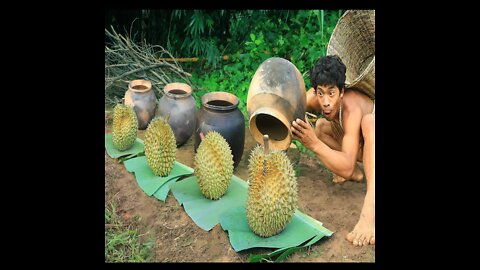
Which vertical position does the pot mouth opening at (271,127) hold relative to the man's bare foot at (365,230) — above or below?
above

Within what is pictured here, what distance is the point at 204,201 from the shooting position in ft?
12.3

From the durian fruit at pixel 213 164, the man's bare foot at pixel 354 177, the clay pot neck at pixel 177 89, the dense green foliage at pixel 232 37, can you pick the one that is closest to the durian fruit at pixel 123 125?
the clay pot neck at pixel 177 89

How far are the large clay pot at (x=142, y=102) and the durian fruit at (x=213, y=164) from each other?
147 cm

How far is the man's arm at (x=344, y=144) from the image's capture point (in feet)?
A: 12.1

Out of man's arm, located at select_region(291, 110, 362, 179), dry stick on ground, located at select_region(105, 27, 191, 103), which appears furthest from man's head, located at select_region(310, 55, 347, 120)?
dry stick on ground, located at select_region(105, 27, 191, 103)

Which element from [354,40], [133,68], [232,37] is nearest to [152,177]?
[133,68]

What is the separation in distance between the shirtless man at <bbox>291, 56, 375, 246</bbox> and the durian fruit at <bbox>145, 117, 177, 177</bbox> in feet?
3.45

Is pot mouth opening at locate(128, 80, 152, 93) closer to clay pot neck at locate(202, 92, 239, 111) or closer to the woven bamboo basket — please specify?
clay pot neck at locate(202, 92, 239, 111)

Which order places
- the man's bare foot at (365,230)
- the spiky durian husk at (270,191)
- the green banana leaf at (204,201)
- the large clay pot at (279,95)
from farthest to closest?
the large clay pot at (279,95) → the green banana leaf at (204,201) → the man's bare foot at (365,230) → the spiky durian husk at (270,191)

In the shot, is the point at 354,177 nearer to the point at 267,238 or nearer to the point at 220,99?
the point at 267,238

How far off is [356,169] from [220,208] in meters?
1.32

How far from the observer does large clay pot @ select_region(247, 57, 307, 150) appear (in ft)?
13.2

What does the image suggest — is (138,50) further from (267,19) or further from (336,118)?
(336,118)

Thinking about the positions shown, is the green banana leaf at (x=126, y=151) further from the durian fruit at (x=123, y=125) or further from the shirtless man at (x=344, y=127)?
the shirtless man at (x=344, y=127)
